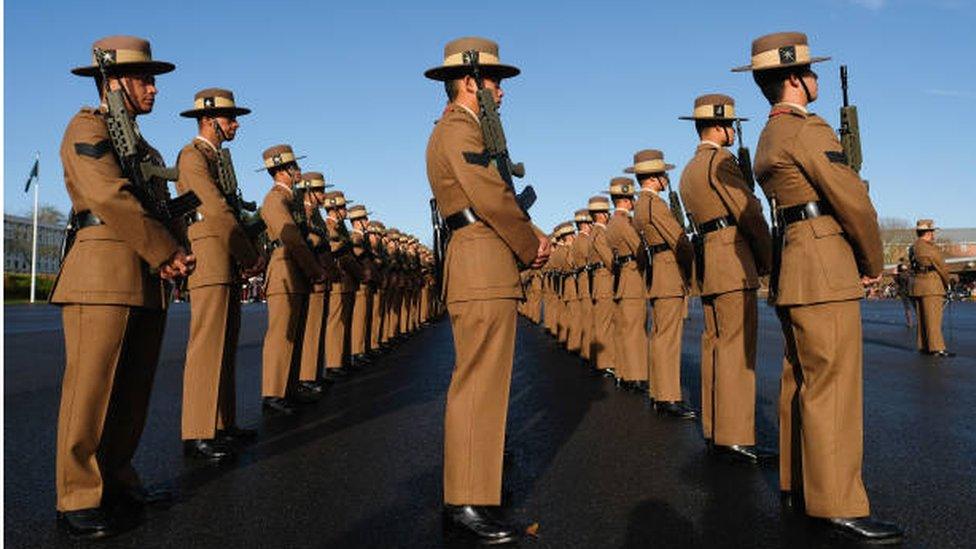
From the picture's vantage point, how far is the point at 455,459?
4.16 metres

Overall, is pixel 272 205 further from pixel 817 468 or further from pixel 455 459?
pixel 817 468

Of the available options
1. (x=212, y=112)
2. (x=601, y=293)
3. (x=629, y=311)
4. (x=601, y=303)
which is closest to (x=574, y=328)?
(x=601, y=303)

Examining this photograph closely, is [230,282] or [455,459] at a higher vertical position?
[230,282]

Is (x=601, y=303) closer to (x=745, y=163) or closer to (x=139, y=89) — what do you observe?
(x=745, y=163)

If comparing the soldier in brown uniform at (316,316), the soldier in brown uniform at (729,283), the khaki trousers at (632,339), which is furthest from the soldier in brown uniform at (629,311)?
the soldier in brown uniform at (729,283)

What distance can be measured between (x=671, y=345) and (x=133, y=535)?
5.01 m

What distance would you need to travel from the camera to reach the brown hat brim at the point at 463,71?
4.45 meters

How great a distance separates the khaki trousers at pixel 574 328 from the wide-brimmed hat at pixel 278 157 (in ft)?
22.0

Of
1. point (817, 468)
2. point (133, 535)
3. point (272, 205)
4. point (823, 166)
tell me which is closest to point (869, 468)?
point (817, 468)

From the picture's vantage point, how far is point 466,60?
441cm

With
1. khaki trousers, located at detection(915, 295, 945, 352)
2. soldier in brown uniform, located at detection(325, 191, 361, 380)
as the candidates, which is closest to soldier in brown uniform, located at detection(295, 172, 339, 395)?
soldier in brown uniform, located at detection(325, 191, 361, 380)

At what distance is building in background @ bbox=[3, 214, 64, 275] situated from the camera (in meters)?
94.9

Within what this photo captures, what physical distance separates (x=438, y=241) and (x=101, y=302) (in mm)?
1700

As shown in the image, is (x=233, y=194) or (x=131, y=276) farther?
(x=233, y=194)
